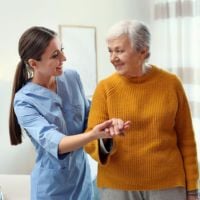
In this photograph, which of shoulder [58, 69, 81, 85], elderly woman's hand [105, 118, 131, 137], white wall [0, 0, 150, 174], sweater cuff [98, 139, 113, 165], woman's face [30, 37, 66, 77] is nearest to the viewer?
elderly woman's hand [105, 118, 131, 137]

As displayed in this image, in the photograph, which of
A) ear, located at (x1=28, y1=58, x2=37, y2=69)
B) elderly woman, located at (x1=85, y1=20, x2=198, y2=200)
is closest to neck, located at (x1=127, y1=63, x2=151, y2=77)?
elderly woman, located at (x1=85, y1=20, x2=198, y2=200)

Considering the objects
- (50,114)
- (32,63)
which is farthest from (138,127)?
(32,63)

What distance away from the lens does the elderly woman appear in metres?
1.32

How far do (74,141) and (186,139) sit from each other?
0.46m

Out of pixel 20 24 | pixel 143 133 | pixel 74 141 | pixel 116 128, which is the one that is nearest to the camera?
pixel 116 128

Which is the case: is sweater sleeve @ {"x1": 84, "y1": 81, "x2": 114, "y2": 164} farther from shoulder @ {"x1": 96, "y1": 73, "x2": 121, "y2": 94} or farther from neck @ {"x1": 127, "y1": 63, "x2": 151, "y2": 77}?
neck @ {"x1": 127, "y1": 63, "x2": 151, "y2": 77}

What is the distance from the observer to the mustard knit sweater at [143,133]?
4.32 ft

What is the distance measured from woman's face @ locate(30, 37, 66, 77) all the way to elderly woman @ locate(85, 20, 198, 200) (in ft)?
0.64

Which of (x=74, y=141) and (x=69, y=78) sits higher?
(x=69, y=78)

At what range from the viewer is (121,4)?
300cm

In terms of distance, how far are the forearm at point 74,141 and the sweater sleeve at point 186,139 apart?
39cm

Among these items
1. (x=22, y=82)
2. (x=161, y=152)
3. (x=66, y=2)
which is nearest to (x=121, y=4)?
(x=66, y=2)

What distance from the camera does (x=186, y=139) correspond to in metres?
1.40

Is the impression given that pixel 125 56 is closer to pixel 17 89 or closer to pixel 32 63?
pixel 32 63
